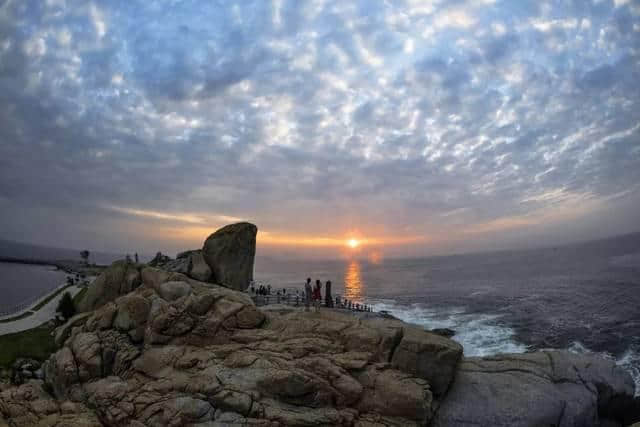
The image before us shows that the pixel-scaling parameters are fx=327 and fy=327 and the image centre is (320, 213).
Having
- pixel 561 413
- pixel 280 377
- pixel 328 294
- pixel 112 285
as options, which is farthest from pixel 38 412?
pixel 561 413

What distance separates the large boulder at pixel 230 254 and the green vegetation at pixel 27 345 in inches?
498

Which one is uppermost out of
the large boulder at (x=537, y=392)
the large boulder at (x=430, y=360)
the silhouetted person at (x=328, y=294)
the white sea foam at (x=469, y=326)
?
the silhouetted person at (x=328, y=294)

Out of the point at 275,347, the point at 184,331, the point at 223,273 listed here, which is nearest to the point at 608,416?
the point at 275,347

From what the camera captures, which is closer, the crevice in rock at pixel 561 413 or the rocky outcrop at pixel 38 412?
the rocky outcrop at pixel 38 412

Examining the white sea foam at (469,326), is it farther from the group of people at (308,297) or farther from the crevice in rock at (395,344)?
the crevice in rock at (395,344)

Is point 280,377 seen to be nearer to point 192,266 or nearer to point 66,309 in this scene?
point 192,266

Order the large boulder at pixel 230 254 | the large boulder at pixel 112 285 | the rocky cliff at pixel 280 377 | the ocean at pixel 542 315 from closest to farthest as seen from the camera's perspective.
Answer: the rocky cliff at pixel 280 377 → the large boulder at pixel 112 285 → the large boulder at pixel 230 254 → the ocean at pixel 542 315

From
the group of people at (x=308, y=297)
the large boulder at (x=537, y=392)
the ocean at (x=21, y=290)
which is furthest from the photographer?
the ocean at (x=21, y=290)

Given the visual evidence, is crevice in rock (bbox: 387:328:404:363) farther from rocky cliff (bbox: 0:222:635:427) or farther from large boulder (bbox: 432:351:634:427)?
large boulder (bbox: 432:351:634:427)

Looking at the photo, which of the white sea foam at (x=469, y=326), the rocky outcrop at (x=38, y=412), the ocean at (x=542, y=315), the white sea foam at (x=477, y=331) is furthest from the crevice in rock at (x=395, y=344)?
the white sea foam at (x=469, y=326)

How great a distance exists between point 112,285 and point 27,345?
834cm

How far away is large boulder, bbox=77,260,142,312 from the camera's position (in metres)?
23.6

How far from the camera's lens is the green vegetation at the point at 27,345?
74.5 feet

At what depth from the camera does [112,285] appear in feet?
79.0
